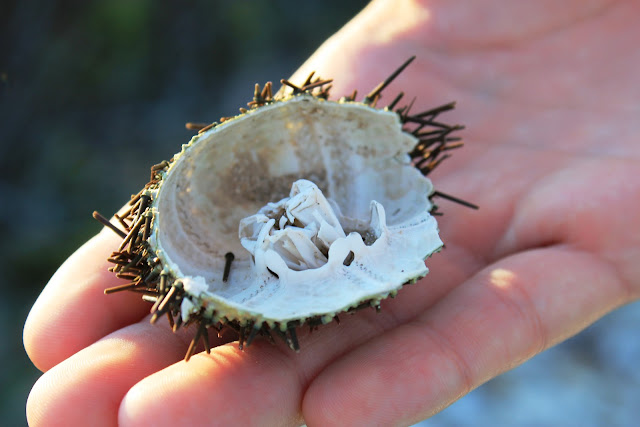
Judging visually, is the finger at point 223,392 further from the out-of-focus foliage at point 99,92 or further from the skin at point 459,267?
the out-of-focus foliage at point 99,92

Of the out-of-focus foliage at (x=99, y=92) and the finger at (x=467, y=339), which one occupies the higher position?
the out-of-focus foliage at (x=99, y=92)

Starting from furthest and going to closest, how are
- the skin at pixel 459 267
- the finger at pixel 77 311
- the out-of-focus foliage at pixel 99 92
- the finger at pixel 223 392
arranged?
the out-of-focus foliage at pixel 99 92 < the finger at pixel 77 311 < the skin at pixel 459 267 < the finger at pixel 223 392

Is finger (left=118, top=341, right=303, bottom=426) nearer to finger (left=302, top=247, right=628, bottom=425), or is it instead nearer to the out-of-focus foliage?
finger (left=302, top=247, right=628, bottom=425)

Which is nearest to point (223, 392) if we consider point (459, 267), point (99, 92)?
point (459, 267)

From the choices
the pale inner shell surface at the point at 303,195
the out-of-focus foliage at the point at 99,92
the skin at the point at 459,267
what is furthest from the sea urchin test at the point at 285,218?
the out-of-focus foliage at the point at 99,92

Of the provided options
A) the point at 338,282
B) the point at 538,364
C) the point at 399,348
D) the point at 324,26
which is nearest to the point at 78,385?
the point at 338,282

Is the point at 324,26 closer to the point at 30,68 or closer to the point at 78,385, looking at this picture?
the point at 30,68
